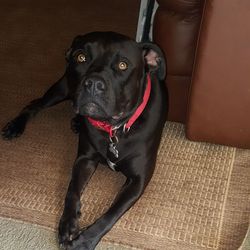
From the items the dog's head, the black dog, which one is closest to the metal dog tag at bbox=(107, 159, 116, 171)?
the black dog

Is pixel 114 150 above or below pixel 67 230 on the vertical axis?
above

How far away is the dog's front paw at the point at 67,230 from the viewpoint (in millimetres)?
1430

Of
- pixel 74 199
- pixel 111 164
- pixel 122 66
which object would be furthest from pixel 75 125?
pixel 122 66

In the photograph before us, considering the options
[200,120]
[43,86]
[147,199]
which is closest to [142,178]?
[147,199]

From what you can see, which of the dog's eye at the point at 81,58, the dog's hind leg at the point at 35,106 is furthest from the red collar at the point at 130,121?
the dog's hind leg at the point at 35,106

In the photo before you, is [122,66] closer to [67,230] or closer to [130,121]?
[130,121]

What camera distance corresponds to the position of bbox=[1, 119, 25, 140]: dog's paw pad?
1915 mm

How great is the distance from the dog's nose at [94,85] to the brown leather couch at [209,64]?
0.46 meters

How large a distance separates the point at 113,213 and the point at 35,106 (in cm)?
73

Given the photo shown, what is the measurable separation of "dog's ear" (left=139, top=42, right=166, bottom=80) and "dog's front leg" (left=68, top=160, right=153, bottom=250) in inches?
13.4

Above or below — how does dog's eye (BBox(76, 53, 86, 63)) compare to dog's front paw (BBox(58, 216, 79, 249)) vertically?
above

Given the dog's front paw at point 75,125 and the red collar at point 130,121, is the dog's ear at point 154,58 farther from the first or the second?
the dog's front paw at point 75,125

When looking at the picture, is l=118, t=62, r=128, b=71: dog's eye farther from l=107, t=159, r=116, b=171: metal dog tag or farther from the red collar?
l=107, t=159, r=116, b=171: metal dog tag

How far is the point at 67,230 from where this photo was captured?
145 centimetres
